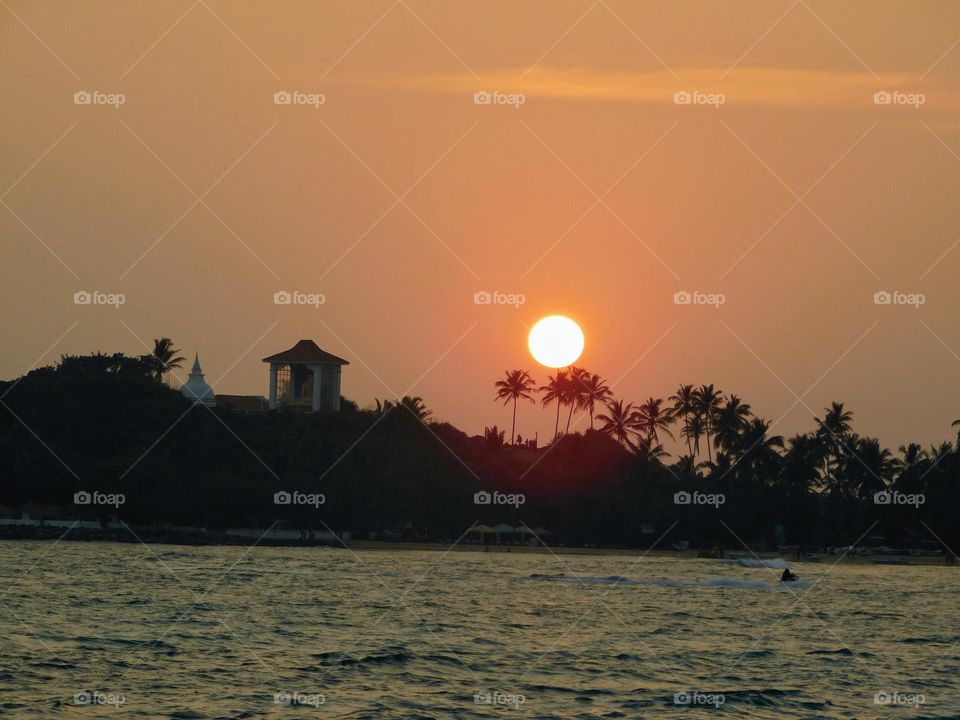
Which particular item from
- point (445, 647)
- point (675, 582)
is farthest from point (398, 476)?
point (445, 647)

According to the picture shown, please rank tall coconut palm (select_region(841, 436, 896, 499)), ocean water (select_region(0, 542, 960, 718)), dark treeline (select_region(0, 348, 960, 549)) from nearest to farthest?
ocean water (select_region(0, 542, 960, 718))
dark treeline (select_region(0, 348, 960, 549))
tall coconut palm (select_region(841, 436, 896, 499))

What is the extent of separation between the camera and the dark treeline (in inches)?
4080

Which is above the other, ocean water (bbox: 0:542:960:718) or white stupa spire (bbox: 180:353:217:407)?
white stupa spire (bbox: 180:353:217:407)

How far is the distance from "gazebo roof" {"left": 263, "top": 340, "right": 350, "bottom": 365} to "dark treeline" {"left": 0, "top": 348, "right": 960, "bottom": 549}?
1754 centimetres

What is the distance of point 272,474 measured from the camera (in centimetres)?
10700

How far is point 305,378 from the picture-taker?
474 feet

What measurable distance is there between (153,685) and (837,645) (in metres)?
21.1

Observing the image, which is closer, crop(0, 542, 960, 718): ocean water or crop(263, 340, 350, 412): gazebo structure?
crop(0, 542, 960, 718): ocean water

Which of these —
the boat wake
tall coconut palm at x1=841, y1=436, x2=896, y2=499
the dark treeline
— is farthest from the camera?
tall coconut palm at x1=841, y1=436, x2=896, y2=499

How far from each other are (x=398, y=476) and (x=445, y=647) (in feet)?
234

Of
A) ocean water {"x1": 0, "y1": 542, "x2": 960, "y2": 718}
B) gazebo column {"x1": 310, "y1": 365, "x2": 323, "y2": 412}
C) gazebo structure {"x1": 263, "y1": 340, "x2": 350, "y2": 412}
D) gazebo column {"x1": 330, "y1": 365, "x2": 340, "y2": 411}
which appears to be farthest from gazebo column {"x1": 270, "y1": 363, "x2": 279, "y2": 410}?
ocean water {"x1": 0, "y1": 542, "x2": 960, "y2": 718}

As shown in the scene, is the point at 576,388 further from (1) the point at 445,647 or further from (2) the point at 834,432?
(1) the point at 445,647

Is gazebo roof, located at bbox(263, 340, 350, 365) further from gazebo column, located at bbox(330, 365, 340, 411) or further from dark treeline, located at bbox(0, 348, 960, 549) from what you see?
dark treeline, located at bbox(0, 348, 960, 549)

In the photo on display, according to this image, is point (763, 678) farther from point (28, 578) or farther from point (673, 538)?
point (673, 538)
